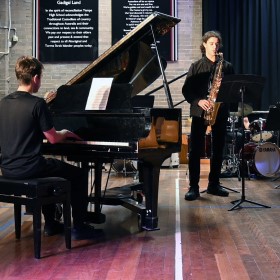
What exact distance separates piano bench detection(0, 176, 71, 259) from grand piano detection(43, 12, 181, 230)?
1.42 ft

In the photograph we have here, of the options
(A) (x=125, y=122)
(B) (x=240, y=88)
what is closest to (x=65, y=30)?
(B) (x=240, y=88)

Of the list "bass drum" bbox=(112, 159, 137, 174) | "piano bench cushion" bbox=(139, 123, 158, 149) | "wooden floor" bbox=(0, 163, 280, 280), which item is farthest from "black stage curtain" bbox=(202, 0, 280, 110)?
"piano bench cushion" bbox=(139, 123, 158, 149)

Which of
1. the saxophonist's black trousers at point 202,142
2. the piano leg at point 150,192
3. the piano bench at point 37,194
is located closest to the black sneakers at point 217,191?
the saxophonist's black trousers at point 202,142

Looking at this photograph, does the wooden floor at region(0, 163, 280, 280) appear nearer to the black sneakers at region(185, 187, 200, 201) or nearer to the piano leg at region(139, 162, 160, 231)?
the piano leg at region(139, 162, 160, 231)

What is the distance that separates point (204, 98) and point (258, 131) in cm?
245

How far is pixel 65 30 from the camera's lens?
8.68 m

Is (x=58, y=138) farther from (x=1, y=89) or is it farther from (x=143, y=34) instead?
(x=1, y=89)

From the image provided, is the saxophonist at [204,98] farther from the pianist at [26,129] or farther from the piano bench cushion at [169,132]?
the pianist at [26,129]

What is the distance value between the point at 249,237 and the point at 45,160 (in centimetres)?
153

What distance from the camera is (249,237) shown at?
3.22 m

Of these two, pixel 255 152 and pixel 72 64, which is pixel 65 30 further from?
pixel 255 152

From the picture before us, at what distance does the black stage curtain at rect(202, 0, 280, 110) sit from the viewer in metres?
8.41

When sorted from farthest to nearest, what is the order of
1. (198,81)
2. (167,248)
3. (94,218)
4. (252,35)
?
(252,35) < (198,81) < (94,218) < (167,248)

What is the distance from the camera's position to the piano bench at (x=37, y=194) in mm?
2711
